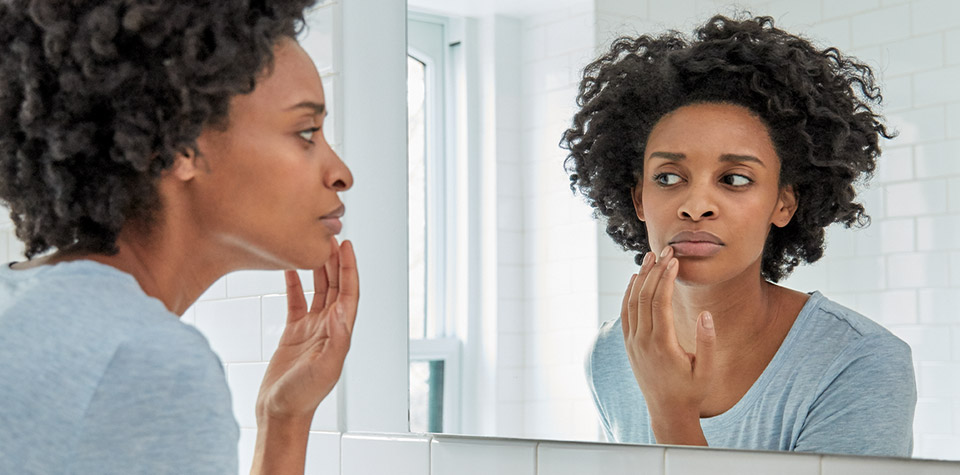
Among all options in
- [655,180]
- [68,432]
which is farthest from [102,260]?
[655,180]

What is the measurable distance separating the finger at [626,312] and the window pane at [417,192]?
39 centimetres

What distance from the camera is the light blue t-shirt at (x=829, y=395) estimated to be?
2.94 feet

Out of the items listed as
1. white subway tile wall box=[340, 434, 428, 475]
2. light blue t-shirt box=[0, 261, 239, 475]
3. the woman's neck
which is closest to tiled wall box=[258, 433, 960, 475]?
white subway tile wall box=[340, 434, 428, 475]

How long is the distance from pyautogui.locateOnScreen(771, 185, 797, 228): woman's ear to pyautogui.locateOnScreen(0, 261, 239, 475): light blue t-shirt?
1.73 feet

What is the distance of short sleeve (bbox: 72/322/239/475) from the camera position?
2.24 feet

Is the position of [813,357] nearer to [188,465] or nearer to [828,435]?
[828,435]

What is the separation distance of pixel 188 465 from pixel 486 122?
2.23 ft

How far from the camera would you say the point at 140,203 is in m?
0.87

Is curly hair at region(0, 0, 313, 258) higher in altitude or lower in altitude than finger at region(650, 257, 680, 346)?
higher

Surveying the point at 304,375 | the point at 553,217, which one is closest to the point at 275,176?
the point at 304,375

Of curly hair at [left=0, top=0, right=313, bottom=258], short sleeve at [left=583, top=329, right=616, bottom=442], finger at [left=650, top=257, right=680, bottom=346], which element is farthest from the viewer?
short sleeve at [left=583, top=329, right=616, bottom=442]

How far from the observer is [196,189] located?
899 mm

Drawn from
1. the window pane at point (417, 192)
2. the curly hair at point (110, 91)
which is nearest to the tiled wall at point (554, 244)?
the window pane at point (417, 192)

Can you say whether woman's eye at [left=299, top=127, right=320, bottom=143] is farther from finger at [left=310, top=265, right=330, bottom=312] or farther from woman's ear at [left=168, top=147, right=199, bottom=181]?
finger at [left=310, top=265, right=330, bottom=312]
